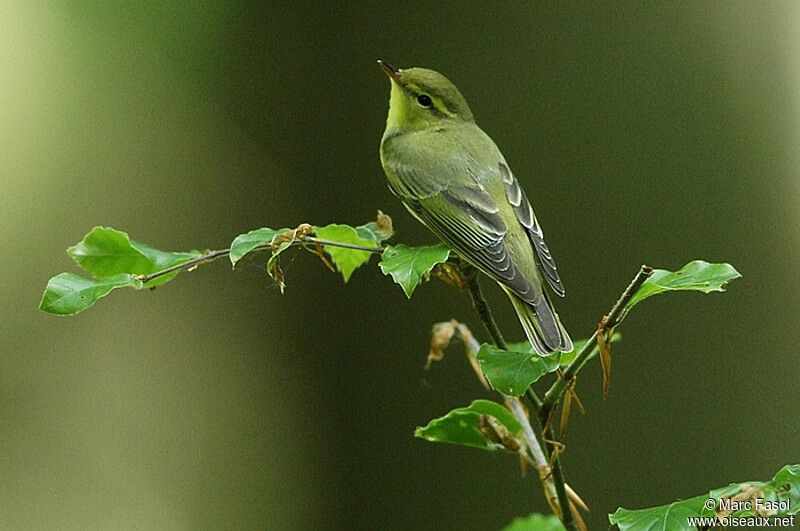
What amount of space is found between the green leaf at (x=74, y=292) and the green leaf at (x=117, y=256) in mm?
72

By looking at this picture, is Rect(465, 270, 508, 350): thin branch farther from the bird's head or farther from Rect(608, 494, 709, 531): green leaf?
the bird's head

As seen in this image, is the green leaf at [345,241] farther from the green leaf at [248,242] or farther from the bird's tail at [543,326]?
the bird's tail at [543,326]

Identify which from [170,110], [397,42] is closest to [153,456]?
[170,110]

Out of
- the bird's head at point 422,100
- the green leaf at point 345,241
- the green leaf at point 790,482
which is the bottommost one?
the green leaf at point 790,482

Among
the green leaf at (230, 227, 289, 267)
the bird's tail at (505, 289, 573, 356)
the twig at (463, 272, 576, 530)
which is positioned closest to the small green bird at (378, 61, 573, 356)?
the bird's tail at (505, 289, 573, 356)

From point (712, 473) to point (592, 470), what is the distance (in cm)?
32

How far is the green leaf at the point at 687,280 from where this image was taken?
83cm

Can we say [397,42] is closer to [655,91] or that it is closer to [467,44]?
[467,44]

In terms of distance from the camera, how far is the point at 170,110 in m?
3.36

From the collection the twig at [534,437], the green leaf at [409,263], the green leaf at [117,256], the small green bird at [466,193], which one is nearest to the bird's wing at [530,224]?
the small green bird at [466,193]

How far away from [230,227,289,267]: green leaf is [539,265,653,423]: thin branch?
0.31 meters

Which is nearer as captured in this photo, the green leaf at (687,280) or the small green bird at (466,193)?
the green leaf at (687,280)

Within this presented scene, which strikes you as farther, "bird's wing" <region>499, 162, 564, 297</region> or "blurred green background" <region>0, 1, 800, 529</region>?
"blurred green background" <region>0, 1, 800, 529</region>

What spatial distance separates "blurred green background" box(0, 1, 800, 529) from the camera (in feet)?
8.43
